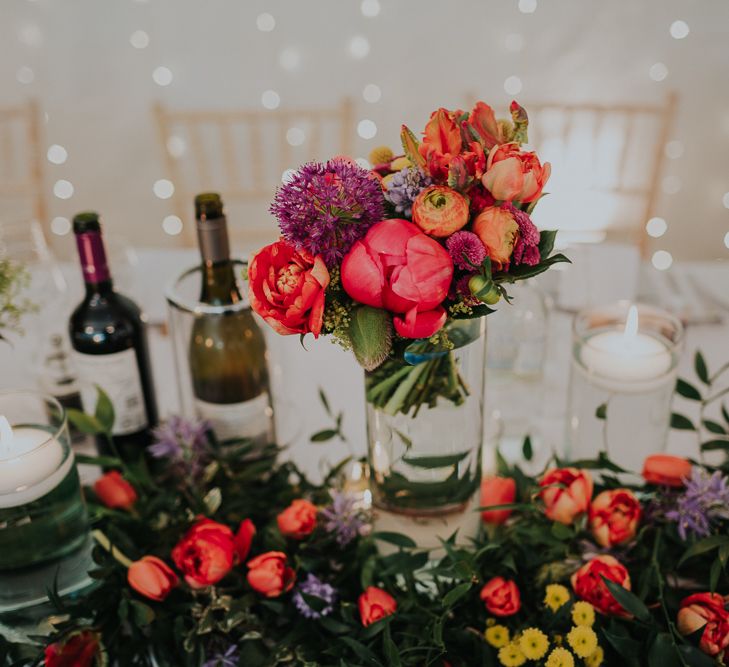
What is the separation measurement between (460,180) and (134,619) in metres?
0.47

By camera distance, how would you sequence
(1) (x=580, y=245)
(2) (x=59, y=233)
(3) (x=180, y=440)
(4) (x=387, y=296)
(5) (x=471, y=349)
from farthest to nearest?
(2) (x=59, y=233) → (1) (x=580, y=245) → (3) (x=180, y=440) → (5) (x=471, y=349) → (4) (x=387, y=296)

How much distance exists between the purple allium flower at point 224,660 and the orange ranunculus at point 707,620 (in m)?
0.38

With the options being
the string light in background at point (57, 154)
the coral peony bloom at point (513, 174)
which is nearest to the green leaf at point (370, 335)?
the coral peony bloom at point (513, 174)

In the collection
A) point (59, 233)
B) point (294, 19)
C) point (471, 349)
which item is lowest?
point (59, 233)

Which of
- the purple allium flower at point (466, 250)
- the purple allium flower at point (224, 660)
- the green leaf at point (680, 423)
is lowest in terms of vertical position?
the purple allium flower at point (224, 660)

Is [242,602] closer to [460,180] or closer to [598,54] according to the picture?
[460,180]

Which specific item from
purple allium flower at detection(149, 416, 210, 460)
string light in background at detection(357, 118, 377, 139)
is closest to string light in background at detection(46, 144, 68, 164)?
string light in background at detection(357, 118, 377, 139)

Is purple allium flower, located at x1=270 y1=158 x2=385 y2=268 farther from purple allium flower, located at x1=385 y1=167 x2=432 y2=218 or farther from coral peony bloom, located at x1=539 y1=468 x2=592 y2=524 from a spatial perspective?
coral peony bloom, located at x1=539 y1=468 x2=592 y2=524

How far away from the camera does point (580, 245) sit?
4.52 feet

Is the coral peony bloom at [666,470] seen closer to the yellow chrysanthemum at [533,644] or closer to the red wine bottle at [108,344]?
the yellow chrysanthemum at [533,644]

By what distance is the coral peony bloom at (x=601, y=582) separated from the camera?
624 mm

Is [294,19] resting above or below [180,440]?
above

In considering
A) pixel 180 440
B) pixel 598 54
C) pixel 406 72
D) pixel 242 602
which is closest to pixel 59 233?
pixel 406 72

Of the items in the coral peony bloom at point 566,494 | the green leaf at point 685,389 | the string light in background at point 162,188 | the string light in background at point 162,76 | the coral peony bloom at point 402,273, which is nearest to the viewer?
the coral peony bloom at point 402,273
